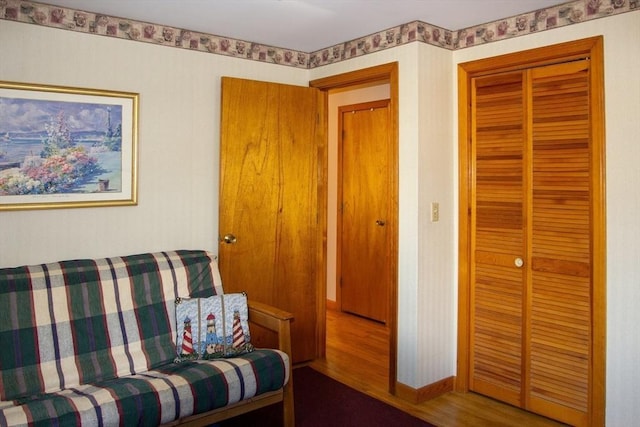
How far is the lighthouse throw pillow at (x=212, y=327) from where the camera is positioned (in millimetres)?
2633

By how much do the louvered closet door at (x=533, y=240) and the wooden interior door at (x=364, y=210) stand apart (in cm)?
158

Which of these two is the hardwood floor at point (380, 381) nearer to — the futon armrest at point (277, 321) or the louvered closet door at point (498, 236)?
the louvered closet door at point (498, 236)

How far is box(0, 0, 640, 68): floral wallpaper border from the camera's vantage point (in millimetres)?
2672

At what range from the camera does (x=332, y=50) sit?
11.8 ft

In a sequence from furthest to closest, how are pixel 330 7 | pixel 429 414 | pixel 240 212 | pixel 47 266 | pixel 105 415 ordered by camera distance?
pixel 240 212, pixel 429 414, pixel 330 7, pixel 47 266, pixel 105 415

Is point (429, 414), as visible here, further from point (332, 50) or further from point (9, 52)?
point (9, 52)

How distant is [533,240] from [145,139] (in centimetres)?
232

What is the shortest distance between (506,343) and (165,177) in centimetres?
227

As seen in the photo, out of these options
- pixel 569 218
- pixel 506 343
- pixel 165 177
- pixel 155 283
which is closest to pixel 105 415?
pixel 155 283

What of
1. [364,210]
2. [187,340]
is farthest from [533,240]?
[364,210]

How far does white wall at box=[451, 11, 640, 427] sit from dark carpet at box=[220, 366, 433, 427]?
3.22 feet

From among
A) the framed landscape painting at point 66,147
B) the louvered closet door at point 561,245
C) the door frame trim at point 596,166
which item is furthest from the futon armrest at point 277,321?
the door frame trim at point 596,166

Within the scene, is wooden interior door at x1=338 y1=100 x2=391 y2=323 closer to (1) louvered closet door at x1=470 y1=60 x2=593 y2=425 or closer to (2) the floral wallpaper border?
(2) the floral wallpaper border

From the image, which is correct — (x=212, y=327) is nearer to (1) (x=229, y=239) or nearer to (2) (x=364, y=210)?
(1) (x=229, y=239)
